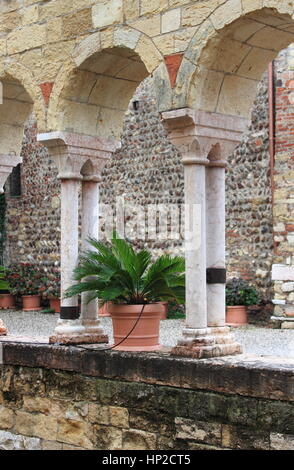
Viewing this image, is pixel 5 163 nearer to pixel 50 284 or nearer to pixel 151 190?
pixel 151 190

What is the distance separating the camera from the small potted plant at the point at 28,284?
16094 millimetres

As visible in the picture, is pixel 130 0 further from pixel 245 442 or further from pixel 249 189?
pixel 249 189

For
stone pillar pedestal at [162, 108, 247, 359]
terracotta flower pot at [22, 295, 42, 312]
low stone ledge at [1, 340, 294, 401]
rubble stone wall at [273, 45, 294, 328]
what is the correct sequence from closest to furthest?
1. low stone ledge at [1, 340, 294, 401]
2. stone pillar pedestal at [162, 108, 247, 359]
3. rubble stone wall at [273, 45, 294, 328]
4. terracotta flower pot at [22, 295, 42, 312]

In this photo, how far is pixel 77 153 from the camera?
711cm

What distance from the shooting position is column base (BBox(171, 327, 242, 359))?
595 cm

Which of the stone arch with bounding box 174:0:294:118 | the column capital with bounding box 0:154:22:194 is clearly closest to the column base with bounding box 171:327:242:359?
the stone arch with bounding box 174:0:294:118

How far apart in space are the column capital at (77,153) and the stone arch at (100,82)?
0.20 feet

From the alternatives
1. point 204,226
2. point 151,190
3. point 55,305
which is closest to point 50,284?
point 55,305

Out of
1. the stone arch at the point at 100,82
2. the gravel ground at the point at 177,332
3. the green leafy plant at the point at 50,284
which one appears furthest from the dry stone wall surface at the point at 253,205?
the stone arch at the point at 100,82

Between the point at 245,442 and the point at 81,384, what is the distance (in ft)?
5.12

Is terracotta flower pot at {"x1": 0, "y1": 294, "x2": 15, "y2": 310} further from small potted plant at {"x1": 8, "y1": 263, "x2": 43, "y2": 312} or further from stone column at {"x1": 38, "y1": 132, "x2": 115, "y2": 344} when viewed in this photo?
stone column at {"x1": 38, "y1": 132, "x2": 115, "y2": 344}

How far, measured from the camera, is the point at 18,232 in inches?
671

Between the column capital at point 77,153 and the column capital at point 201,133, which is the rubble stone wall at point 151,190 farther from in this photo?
the column capital at point 201,133

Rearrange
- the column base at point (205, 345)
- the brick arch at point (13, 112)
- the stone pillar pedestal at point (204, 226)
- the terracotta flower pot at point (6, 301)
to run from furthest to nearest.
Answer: the terracotta flower pot at point (6, 301), the brick arch at point (13, 112), the stone pillar pedestal at point (204, 226), the column base at point (205, 345)
